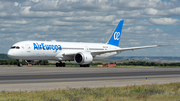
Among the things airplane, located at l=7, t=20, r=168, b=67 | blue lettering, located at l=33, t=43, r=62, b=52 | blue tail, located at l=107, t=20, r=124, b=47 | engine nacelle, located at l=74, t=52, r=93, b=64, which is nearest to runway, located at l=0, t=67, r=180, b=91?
airplane, located at l=7, t=20, r=168, b=67

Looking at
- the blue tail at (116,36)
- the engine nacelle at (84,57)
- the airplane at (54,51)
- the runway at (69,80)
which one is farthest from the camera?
the blue tail at (116,36)

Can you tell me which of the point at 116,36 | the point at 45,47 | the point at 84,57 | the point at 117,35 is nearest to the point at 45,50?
the point at 45,47

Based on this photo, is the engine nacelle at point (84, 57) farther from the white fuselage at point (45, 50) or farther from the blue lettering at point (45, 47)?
the blue lettering at point (45, 47)

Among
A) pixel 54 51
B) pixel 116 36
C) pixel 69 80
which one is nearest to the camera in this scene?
pixel 69 80

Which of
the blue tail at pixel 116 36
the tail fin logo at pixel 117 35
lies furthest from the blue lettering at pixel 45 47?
the tail fin logo at pixel 117 35

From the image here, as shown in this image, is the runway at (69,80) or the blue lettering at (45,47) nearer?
the runway at (69,80)

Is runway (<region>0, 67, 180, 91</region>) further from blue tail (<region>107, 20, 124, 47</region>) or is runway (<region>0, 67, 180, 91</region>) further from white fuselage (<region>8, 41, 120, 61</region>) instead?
blue tail (<region>107, 20, 124, 47</region>)

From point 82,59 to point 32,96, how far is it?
36351 millimetres

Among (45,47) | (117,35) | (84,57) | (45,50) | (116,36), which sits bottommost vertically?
(84,57)

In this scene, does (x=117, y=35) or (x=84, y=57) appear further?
(x=117, y=35)

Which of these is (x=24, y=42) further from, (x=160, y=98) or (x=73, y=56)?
(x=160, y=98)

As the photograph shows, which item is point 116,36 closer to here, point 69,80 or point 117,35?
point 117,35

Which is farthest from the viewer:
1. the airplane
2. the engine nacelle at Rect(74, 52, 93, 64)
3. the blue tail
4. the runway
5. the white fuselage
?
the blue tail

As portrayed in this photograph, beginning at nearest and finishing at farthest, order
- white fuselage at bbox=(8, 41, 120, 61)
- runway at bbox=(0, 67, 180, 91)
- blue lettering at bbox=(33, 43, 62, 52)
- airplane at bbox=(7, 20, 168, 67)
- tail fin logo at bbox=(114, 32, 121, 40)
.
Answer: runway at bbox=(0, 67, 180, 91)
white fuselage at bbox=(8, 41, 120, 61)
airplane at bbox=(7, 20, 168, 67)
blue lettering at bbox=(33, 43, 62, 52)
tail fin logo at bbox=(114, 32, 121, 40)
